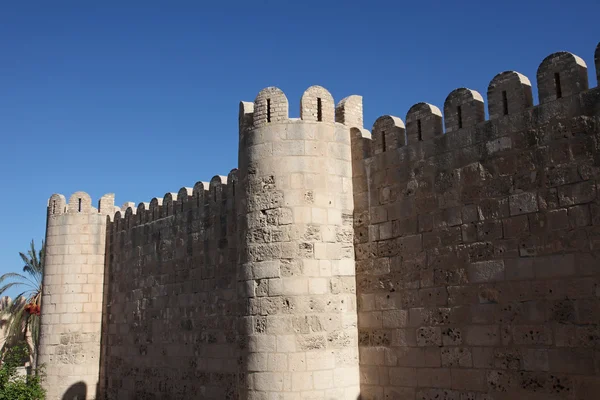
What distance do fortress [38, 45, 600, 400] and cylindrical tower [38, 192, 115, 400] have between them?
4696 mm

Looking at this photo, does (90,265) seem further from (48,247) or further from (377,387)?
(377,387)

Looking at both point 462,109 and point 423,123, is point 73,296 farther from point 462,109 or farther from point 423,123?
point 462,109

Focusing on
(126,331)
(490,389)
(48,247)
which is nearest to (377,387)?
(490,389)

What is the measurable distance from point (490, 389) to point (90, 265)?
1087cm

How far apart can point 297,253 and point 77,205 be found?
9.13 metres

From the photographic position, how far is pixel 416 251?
776 cm

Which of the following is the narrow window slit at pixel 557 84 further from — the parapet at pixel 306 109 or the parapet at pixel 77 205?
the parapet at pixel 77 205

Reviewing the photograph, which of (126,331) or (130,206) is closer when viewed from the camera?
(126,331)

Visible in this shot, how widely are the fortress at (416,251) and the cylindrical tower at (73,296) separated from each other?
15.4 ft

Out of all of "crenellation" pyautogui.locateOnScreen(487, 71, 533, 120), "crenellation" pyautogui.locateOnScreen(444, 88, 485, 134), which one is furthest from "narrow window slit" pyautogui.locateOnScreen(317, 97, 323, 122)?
"crenellation" pyautogui.locateOnScreen(487, 71, 533, 120)

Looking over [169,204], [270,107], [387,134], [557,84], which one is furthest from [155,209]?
[557,84]

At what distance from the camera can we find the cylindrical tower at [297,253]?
7820 mm

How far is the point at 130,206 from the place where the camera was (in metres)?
15.2

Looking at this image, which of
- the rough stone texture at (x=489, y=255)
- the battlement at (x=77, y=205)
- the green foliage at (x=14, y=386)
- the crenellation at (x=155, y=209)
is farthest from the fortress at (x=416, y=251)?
the battlement at (x=77, y=205)
